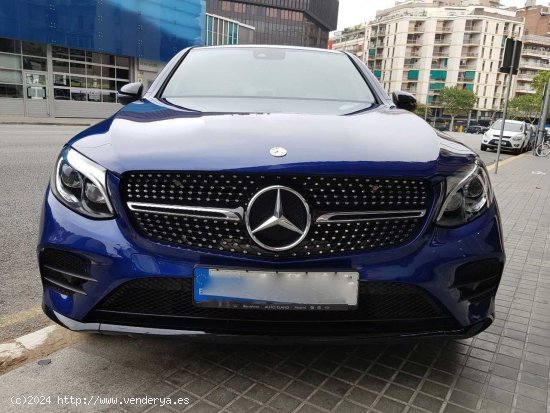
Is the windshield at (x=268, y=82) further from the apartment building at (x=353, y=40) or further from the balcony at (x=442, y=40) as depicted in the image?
the apartment building at (x=353, y=40)

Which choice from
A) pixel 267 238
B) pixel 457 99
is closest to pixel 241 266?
pixel 267 238

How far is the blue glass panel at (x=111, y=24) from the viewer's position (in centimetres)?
2359

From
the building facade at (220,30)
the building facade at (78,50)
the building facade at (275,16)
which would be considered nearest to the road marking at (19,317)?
the building facade at (78,50)

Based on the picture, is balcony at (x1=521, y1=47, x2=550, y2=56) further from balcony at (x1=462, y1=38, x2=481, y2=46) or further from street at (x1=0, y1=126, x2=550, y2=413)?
street at (x1=0, y1=126, x2=550, y2=413)

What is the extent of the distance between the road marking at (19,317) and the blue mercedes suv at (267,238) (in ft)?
2.99

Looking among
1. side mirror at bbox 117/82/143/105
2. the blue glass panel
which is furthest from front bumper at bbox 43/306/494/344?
the blue glass panel

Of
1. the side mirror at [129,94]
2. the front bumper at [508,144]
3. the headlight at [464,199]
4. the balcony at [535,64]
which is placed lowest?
the front bumper at [508,144]

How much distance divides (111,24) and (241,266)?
28156 mm

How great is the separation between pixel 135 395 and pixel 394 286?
110cm

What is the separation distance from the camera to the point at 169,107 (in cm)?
262

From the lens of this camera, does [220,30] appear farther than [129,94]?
Yes

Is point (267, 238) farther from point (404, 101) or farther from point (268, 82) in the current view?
point (404, 101)

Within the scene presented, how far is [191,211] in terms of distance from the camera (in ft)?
6.05

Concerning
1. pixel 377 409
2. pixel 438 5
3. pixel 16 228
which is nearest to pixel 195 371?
pixel 377 409
